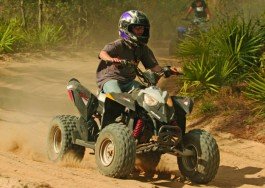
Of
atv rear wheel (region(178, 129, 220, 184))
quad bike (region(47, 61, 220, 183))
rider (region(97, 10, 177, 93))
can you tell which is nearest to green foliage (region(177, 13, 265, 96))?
rider (region(97, 10, 177, 93))

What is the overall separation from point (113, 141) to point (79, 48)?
15.1m

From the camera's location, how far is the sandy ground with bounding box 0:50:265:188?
5770mm

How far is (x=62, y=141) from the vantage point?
24.9 ft

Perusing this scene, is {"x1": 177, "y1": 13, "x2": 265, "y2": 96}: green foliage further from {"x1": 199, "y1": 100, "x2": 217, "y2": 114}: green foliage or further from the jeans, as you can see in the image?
the jeans

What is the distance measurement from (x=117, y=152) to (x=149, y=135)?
1.79 ft

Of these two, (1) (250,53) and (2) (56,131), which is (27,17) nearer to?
(1) (250,53)

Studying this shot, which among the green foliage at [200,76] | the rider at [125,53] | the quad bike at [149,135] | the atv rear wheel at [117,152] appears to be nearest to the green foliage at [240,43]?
the green foliage at [200,76]

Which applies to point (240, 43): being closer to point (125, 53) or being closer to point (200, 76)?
point (200, 76)

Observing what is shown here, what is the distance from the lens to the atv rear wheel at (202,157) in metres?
6.53

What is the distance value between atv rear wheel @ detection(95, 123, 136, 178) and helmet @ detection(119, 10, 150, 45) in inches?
43.7

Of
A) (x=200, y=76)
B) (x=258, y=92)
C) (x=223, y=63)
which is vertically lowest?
(x=258, y=92)

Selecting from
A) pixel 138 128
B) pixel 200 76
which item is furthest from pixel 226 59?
pixel 138 128

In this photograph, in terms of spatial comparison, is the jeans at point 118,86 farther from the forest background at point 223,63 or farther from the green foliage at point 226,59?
the green foliage at point 226,59

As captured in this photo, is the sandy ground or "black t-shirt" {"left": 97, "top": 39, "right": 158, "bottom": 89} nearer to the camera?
the sandy ground
